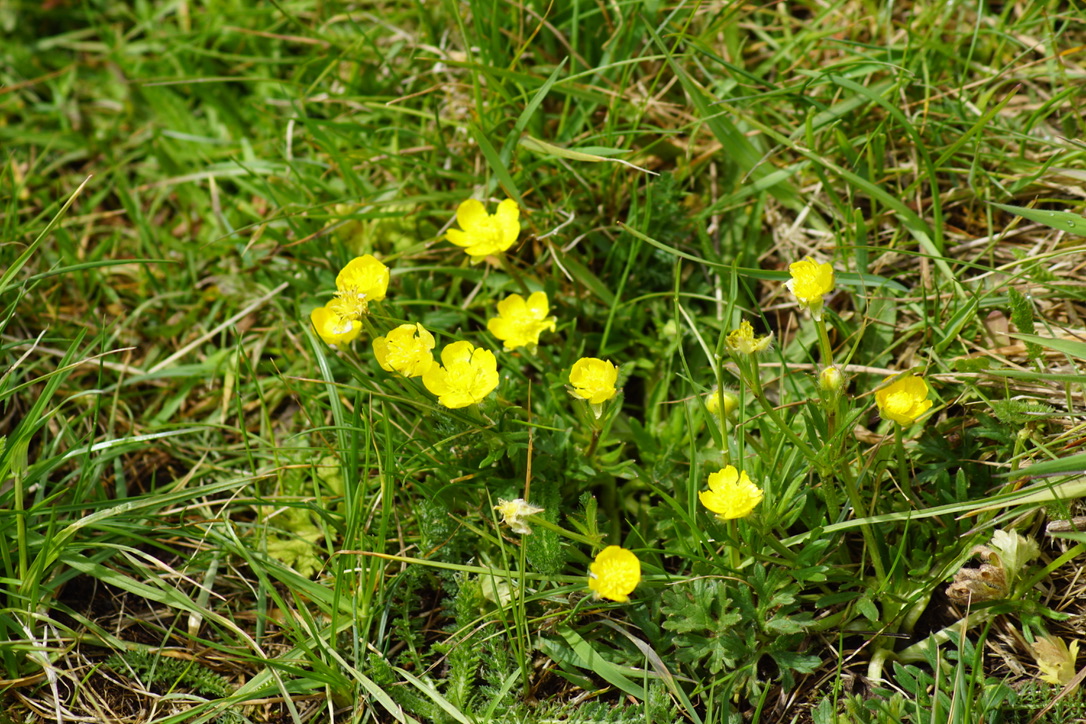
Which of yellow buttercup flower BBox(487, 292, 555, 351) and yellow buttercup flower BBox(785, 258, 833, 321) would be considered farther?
yellow buttercup flower BBox(487, 292, 555, 351)

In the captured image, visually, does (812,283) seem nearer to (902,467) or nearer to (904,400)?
(904,400)

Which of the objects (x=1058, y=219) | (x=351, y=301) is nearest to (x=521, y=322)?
(x=351, y=301)

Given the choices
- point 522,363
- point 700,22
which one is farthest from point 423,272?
point 700,22

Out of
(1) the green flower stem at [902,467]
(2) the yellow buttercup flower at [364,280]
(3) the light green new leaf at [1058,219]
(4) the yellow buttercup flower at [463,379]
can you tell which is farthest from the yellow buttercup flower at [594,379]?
(3) the light green new leaf at [1058,219]

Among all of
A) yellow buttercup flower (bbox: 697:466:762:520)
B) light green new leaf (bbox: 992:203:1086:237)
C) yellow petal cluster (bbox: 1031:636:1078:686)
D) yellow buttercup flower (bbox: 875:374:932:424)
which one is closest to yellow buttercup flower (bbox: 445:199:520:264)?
yellow buttercup flower (bbox: 697:466:762:520)

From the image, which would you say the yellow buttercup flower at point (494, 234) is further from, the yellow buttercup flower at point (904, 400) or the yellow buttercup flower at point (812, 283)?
the yellow buttercup flower at point (904, 400)

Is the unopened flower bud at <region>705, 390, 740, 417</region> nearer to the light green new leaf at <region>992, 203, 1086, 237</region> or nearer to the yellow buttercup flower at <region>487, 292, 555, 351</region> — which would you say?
the yellow buttercup flower at <region>487, 292, 555, 351</region>
